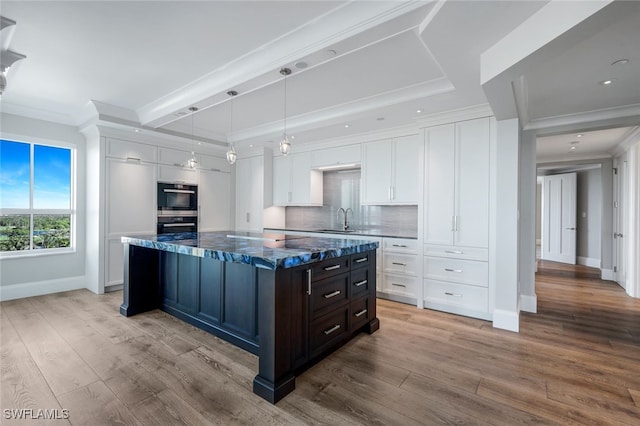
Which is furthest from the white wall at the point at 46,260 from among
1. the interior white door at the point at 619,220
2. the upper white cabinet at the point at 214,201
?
the interior white door at the point at 619,220

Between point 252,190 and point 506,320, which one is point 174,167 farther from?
point 506,320

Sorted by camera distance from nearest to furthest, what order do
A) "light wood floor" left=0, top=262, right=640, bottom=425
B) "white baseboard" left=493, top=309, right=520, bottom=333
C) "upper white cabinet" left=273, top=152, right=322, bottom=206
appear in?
"light wood floor" left=0, top=262, right=640, bottom=425 < "white baseboard" left=493, top=309, right=520, bottom=333 < "upper white cabinet" left=273, top=152, right=322, bottom=206

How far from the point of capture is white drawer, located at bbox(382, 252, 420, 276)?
3996 millimetres

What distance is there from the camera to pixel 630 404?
1970 millimetres

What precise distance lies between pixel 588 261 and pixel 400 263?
6.17 metres

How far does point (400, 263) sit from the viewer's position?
13.5ft

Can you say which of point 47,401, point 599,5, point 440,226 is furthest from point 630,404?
point 47,401

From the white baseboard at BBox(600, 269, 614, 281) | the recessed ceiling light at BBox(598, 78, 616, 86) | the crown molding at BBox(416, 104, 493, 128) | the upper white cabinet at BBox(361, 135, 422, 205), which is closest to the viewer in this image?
the recessed ceiling light at BBox(598, 78, 616, 86)

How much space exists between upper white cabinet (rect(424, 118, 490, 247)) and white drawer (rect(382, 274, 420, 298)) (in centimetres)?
60

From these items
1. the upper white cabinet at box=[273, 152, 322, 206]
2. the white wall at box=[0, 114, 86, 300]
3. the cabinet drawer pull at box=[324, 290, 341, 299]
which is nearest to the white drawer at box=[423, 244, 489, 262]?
the cabinet drawer pull at box=[324, 290, 341, 299]

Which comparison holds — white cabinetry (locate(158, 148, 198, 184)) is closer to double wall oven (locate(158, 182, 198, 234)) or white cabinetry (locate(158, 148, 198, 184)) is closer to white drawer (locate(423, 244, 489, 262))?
double wall oven (locate(158, 182, 198, 234))

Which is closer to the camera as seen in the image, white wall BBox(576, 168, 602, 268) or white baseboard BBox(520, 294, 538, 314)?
white baseboard BBox(520, 294, 538, 314)

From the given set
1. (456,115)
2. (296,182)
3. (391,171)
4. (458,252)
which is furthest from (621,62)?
(296,182)

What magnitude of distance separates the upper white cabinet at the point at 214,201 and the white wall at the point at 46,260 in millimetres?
1794
